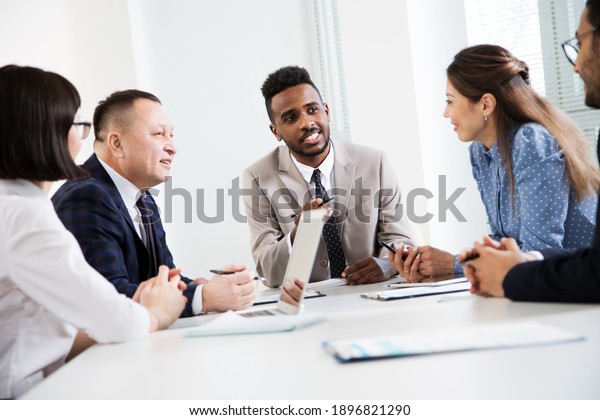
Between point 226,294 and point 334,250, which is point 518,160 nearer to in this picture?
point 334,250

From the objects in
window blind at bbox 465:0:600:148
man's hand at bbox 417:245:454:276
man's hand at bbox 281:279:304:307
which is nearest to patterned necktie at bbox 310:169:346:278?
man's hand at bbox 417:245:454:276

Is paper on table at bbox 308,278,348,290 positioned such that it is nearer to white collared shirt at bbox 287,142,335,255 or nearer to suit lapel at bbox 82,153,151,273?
white collared shirt at bbox 287,142,335,255

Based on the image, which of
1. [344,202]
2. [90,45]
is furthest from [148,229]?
[90,45]

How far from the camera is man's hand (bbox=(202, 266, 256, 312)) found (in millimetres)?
2129

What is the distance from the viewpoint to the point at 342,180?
3309 mm

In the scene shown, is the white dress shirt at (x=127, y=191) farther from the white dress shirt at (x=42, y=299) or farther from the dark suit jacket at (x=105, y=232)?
the white dress shirt at (x=42, y=299)

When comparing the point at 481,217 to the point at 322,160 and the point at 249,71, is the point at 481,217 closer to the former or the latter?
the point at 322,160

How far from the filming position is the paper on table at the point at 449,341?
1099mm

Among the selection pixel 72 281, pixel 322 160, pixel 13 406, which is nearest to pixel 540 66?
pixel 322 160

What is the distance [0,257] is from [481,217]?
3.85m

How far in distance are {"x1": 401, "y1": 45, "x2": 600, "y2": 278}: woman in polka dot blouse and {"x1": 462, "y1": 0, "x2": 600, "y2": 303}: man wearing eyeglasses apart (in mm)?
487

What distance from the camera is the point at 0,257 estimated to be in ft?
4.86

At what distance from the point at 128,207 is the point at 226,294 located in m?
0.75

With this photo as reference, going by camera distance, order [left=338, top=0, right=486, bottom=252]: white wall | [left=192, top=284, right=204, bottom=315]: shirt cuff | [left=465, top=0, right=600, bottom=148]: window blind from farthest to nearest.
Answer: [left=338, top=0, right=486, bottom=252]: white wall → [left=465, top=0, right=600, bottom=148]: window blind → [left=192, top=284, right=204, bottom=315]: shirt cuff
